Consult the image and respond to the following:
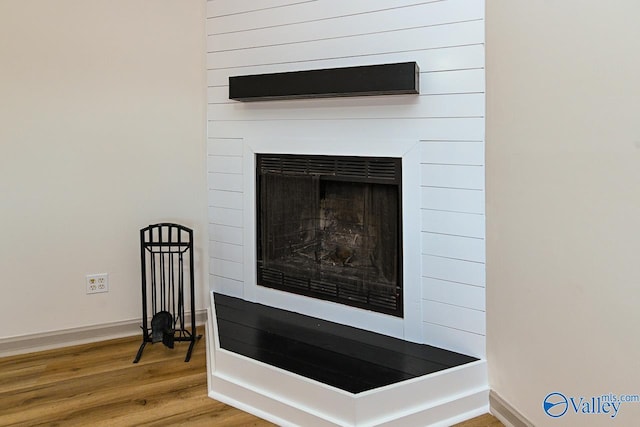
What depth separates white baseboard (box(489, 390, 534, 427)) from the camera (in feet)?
6.85

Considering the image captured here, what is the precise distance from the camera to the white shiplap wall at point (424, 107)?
2.30 metres

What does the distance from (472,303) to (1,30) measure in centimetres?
286

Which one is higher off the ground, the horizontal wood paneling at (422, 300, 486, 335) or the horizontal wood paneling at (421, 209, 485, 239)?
the horizontal wood paneling at (421, 209, 485, 239)

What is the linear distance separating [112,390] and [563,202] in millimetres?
2229

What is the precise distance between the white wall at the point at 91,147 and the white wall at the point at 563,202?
1918 mm

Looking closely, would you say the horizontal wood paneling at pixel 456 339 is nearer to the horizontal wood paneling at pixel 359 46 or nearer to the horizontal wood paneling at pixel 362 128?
the horizontal wood paneling at pixel 362 128

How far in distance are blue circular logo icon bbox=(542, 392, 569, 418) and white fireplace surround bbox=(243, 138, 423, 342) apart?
0.70 m

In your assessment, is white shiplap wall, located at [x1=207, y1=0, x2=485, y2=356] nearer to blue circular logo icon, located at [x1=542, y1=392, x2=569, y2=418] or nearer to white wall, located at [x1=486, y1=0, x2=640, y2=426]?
white wall, located at [x1=486, y1=0, x2=640, y2=426]

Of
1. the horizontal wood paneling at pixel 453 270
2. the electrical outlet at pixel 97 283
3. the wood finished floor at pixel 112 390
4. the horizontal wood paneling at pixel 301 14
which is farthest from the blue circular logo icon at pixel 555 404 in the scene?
the electrical outlet at pixel 97 283

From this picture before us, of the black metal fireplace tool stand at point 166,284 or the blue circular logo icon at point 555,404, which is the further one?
the black metal fireplace tool stand at point 166,284

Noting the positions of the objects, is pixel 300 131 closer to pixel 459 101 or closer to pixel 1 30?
pixel 459 101

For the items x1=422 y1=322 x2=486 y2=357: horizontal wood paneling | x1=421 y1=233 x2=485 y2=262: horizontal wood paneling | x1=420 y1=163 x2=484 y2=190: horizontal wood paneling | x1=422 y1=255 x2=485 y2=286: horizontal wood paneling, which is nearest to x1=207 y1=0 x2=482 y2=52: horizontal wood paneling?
x1=420 y1=163 x2=484 y2=190: horizontal wood paneling

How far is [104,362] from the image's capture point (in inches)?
112

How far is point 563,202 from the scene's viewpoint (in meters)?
1.81
